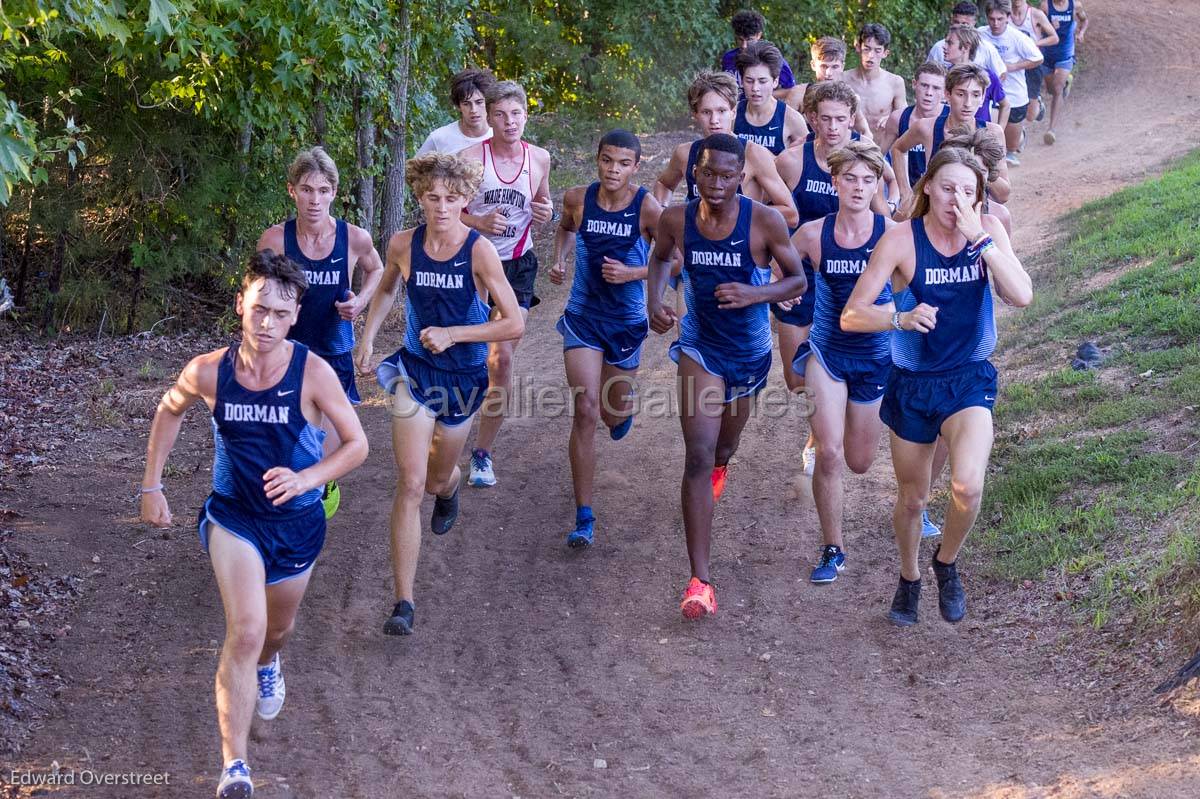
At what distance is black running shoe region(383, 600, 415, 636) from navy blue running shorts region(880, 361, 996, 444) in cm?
239

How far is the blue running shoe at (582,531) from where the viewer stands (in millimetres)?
7223

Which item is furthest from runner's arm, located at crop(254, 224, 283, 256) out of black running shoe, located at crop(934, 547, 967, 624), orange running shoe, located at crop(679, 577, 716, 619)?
black running shoe, located at crop(934, 547, 967, 624)

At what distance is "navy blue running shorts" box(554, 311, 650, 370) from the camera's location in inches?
285

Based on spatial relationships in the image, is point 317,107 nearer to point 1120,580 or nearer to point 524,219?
point 524,219

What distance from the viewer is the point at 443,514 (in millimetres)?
7078

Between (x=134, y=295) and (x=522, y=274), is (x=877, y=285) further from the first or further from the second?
(x=134, y=295)

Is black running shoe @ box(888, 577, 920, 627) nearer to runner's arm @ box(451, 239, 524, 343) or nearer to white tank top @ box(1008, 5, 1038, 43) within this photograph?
runner's arm @ box(451, 239, 524, 343)

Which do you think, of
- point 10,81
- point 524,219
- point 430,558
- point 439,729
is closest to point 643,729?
point 439,729

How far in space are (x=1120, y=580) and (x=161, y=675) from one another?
14.3ft

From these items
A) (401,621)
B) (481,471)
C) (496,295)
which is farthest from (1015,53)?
(401,621)

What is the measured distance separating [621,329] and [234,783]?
3.49 metres

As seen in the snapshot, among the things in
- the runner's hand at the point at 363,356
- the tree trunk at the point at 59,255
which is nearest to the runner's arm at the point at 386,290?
the runner's hand at the point at 363,356

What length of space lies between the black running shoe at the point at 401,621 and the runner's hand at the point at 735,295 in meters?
2.06

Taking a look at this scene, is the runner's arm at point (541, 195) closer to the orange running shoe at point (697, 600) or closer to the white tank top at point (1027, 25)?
the orange running shoe at point (697, 600)
